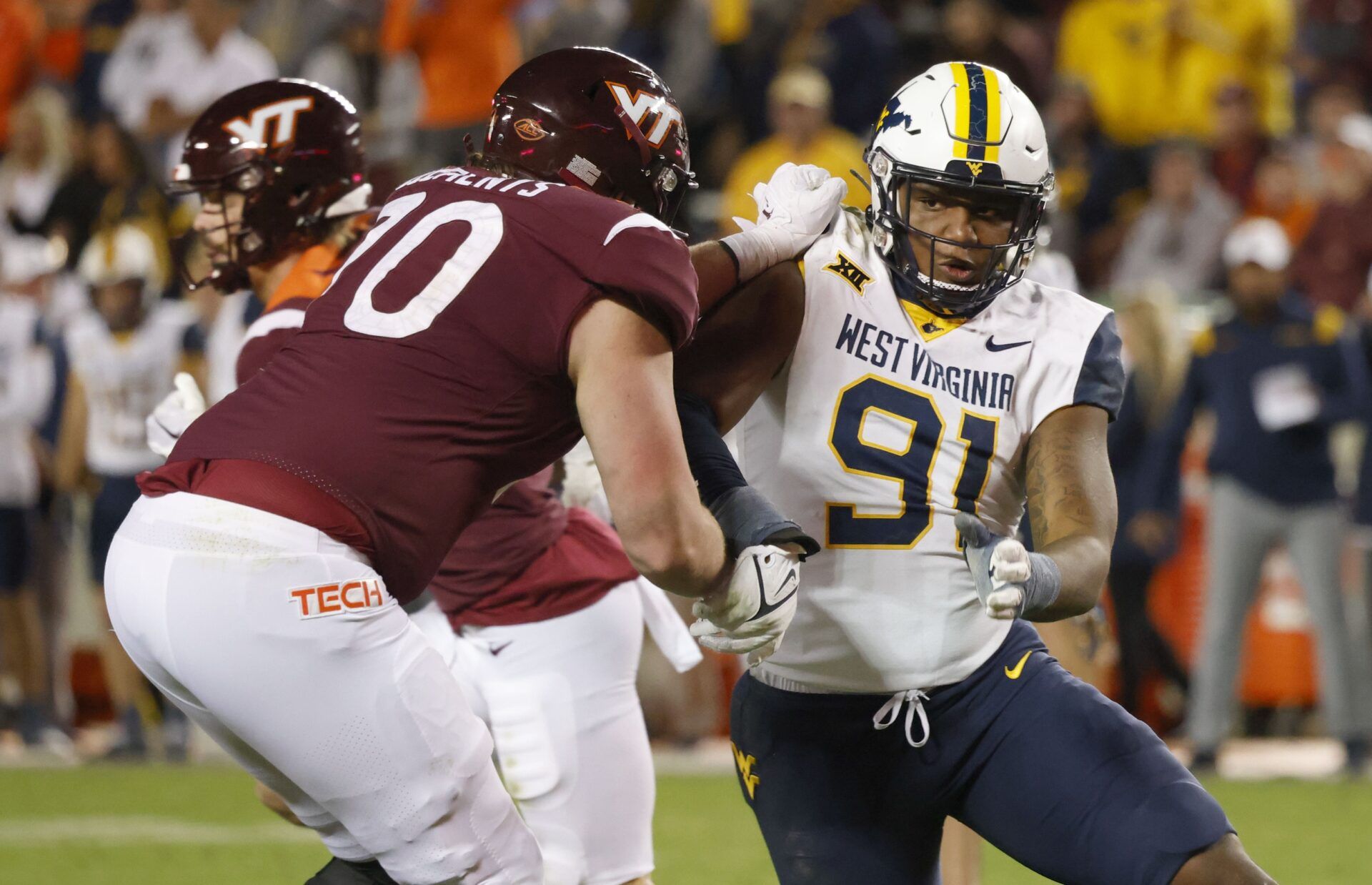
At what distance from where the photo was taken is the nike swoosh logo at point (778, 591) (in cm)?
268

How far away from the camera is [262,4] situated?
1268cm

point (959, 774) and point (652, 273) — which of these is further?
point (959, 774)

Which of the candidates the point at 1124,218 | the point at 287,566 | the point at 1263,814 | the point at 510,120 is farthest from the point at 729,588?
the point at 1124,218

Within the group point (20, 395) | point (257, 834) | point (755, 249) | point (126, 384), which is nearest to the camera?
point (755, 249)

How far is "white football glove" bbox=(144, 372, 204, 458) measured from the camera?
3.75m

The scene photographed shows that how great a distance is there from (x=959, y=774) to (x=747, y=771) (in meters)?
0.39

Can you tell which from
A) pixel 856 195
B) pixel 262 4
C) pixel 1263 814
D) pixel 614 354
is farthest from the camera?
pixel 262 4

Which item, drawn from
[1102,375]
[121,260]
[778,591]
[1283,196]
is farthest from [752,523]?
[1283,196]

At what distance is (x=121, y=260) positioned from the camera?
880 centimetres

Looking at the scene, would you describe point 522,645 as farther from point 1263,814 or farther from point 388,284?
point 1263,814

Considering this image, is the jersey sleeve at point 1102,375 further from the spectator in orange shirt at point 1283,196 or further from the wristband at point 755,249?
the spectator in orange shirt at point 1283,196

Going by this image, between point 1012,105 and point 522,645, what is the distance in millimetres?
1567

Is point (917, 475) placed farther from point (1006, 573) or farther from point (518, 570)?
point (518, 570)

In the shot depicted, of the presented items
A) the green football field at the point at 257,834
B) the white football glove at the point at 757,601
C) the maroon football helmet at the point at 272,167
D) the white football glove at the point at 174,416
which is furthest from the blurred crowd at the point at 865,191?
the white football glove at the point at 757,601
